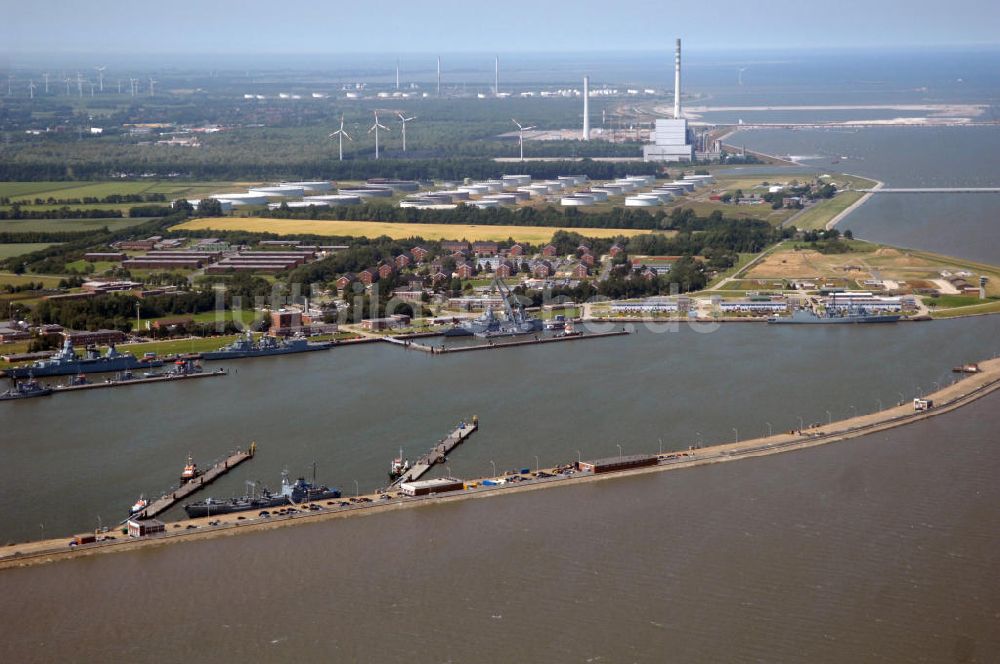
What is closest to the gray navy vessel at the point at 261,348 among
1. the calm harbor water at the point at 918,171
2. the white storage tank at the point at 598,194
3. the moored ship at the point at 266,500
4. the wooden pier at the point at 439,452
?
the wooden pier at the point at 439,452

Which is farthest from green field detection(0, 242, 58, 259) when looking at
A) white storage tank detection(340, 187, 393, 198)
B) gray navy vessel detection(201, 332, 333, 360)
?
white storage tank detection(340, 187, 393, 198)

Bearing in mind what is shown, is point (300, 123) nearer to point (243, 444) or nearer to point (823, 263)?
point (823, 263)

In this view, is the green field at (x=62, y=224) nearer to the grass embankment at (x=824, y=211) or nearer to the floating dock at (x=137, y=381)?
the floating dock at (x=137, y=381)

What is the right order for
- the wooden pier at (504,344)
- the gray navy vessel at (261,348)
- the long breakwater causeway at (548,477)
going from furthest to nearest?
the wooden pier at (504,344), the gray navy vessel at (261,348), the long breakwater causeway at (548,477)

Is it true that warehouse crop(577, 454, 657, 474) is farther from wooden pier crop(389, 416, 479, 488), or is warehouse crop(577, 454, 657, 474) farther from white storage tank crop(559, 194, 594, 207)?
white storage tank crop(559, 194, 594, 207)

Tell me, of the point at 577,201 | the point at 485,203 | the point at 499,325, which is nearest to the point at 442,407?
the point at 499,325

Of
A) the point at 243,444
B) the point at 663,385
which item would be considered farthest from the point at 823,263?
the point at 243,444

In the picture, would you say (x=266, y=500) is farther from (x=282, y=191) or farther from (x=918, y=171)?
(x=918, y=171)
